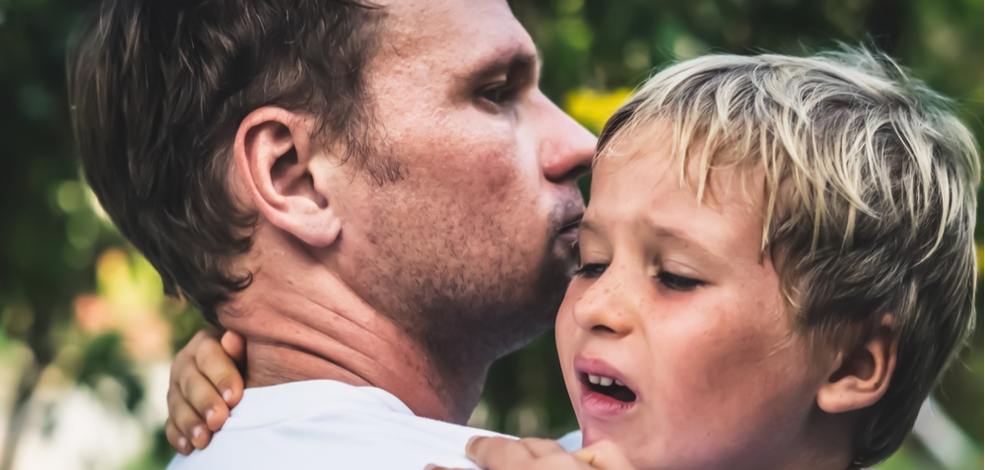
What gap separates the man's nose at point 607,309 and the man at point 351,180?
326 mm

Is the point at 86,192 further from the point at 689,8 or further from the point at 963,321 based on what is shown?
the point at 963,321

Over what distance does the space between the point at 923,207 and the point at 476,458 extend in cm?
79

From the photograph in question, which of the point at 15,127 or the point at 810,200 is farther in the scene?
the point at 15,127

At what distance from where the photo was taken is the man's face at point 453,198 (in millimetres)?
1696

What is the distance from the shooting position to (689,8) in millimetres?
2365

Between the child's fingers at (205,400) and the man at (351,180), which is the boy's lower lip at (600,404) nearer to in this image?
the man at (351,180)

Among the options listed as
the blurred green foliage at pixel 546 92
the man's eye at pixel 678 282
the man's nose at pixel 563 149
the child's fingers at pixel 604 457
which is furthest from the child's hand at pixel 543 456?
the blurred green foliage at pixel 546 92

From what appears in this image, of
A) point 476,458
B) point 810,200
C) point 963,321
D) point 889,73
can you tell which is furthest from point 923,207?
point 476,458

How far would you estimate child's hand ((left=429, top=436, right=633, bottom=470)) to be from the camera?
4.15ft

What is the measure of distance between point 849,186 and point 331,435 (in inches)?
33.8

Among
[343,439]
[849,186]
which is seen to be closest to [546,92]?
[849,186]

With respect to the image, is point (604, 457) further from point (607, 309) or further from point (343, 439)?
point (343, 439)

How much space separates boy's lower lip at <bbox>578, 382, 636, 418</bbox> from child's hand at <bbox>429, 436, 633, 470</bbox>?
0.35ft

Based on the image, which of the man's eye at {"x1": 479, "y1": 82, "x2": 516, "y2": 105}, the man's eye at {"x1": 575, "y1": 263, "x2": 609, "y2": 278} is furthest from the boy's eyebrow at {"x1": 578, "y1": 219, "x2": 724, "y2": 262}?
the man's eye at {"x1": 479, "y1": 82, "x2": 516, "y2": 105}
